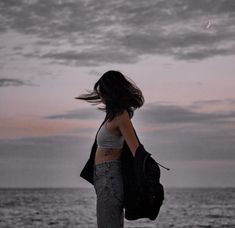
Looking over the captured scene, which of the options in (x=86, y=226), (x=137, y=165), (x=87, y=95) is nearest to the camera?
(x=137, y=165)

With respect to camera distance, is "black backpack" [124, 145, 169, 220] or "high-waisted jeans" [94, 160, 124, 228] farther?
"high-waisted jeans" [94, 160, 124, 228]

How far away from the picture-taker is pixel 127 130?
3654 mm

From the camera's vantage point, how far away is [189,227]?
1428 inches

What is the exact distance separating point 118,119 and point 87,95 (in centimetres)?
29

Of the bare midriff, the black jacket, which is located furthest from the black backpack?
the bare midriff

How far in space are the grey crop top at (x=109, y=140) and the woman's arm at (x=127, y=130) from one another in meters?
0.09

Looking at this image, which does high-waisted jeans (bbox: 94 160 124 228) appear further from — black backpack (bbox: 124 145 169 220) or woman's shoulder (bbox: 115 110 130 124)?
woman's shoulder (bbox: 115 110 130 124)

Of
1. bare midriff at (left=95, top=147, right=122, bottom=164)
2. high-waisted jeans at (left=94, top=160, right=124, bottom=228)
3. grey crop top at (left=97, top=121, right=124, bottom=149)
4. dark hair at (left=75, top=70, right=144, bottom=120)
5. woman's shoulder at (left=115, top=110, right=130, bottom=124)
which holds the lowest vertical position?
high-waisted jeans at (left=94, top=160, right=124, bottom=228)

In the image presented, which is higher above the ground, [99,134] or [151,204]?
[99,134]

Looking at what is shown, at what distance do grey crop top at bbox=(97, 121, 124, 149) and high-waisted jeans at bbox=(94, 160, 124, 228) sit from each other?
10cm

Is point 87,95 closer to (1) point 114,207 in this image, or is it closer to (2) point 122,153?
(2) point 122,153

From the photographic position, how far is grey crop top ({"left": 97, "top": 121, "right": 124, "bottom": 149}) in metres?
3.73

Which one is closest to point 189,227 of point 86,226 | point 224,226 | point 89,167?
point 224,226

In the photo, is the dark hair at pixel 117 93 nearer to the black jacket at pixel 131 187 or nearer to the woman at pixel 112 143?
the woman at pixel 112 143
